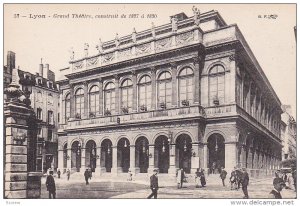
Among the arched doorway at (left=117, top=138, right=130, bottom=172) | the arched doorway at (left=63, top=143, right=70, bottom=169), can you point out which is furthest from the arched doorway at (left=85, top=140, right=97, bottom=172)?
the arched doorway at (left=63, top=143, right=70, bottom=169)

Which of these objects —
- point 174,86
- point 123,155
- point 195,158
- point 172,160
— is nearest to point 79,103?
point 123,155

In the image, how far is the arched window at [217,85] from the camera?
992 inches

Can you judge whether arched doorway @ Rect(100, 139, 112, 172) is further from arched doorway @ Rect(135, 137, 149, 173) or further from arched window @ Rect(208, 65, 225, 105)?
arched window @ Rect(208, 65, 225, 105)

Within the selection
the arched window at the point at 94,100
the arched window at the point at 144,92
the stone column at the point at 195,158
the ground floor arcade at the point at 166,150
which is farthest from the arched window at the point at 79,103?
the stone column at the point at 195,158

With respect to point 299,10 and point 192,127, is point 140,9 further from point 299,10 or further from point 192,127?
point 192,127

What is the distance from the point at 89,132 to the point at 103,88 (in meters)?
3.43

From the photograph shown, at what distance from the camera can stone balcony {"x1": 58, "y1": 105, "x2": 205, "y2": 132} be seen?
25.1 metres

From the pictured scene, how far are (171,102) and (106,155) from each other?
728cm

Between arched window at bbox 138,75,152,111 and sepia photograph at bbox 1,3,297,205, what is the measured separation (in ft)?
0.22

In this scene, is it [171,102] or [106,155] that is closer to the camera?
[171,102]

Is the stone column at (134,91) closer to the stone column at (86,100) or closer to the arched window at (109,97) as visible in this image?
the arched window at (109,97)

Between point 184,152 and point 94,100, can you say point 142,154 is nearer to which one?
point 184,152

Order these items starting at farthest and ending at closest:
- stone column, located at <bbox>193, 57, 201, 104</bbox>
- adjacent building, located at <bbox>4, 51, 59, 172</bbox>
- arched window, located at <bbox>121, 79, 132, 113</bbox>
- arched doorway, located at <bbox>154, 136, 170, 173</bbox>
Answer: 1. adjacent building, located at <bbox>4, 51, 59, 172</bbox>
2. arched window, located at <bbox>121, 79, 132, 113</bbox>
3. arched doorway, located at <bbox>154, 136, 170, 173</bbox>
4. stone column, located at <bbox>193, 57, 201, 104</bbox>

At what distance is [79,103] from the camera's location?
32.0m
